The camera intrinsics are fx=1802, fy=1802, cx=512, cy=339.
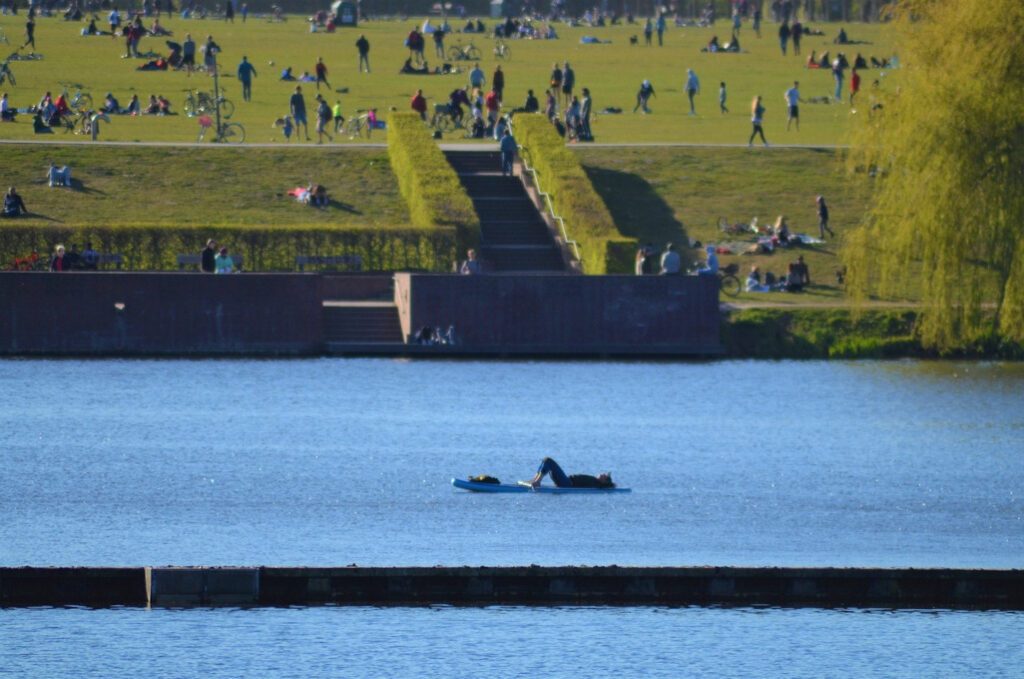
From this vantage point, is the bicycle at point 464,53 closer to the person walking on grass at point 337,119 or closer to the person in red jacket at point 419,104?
the person walking on grass at point 337,119

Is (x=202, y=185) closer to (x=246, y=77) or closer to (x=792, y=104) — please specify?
(x=246, y=77)

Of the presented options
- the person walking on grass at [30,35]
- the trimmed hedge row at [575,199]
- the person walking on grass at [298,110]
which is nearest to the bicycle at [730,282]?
the trimmed hedge row at [575,199]

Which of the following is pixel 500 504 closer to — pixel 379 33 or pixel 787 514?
pixel 787 514

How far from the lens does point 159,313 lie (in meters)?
47.2

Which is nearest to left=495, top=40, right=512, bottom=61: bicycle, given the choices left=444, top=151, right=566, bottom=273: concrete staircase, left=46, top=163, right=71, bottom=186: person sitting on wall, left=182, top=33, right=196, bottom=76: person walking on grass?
left=182, top=33, right=196, bottom=76: person walking on grass

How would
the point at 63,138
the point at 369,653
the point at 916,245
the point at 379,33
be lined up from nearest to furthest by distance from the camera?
the point at 369,653, the point at 916,245, the point at 63,138, the point at 379,33

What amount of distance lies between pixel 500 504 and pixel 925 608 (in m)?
9.19

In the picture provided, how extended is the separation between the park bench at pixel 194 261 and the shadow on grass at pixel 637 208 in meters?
12.8

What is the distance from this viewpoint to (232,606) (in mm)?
22078

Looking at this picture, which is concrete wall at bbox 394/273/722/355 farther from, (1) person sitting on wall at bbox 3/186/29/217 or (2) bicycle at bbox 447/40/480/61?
(2) bicycle at bbox 447/40/480/61

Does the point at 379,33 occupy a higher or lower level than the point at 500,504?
higher

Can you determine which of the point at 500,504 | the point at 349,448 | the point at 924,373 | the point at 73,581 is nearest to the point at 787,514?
the point at 500,504

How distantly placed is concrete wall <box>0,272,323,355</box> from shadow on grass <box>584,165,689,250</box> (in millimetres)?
13050

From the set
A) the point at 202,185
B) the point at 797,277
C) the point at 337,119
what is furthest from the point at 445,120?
the point at 797,277
